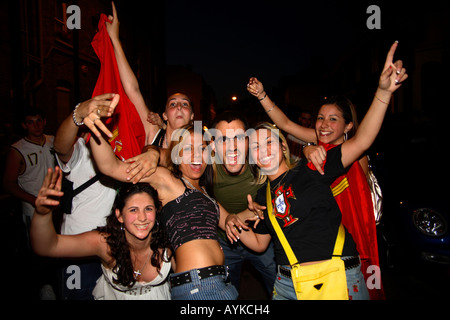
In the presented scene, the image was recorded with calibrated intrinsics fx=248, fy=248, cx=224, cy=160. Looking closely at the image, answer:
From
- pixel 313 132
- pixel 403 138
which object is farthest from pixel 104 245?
pixel 403 138

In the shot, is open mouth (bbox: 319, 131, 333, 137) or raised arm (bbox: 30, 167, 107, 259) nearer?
raised arm (bbox: 30, 167, 107, 259)

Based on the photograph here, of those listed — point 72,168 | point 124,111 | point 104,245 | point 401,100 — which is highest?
point 401,100

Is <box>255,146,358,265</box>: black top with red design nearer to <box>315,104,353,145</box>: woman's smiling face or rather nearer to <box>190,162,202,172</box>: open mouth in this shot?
<box>315,104,353,145</box>: woman's smiling face

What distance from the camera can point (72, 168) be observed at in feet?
7.93

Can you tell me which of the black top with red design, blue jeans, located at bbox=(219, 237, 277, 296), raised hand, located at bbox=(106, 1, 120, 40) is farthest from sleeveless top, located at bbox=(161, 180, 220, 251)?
raised hand, located at bbox=(106, 1, 120, 40)

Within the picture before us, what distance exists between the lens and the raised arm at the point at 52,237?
5.80ft

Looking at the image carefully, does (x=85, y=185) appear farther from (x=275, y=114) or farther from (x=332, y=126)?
(x=332, y=126)

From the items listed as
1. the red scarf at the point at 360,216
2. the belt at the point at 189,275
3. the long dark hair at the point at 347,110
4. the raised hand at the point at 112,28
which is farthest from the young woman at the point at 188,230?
the long dark hair at the point at 347,110

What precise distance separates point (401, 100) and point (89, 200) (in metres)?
17.2

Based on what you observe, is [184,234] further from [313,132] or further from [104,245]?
[313,132]

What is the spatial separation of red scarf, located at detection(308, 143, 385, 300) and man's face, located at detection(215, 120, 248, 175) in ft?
3.46

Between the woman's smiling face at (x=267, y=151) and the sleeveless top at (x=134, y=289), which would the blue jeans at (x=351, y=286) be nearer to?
the woman's smiling face at (x=267, y=151)

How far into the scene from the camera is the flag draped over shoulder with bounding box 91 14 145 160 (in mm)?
2553

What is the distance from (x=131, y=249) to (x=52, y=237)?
670 millimetres
